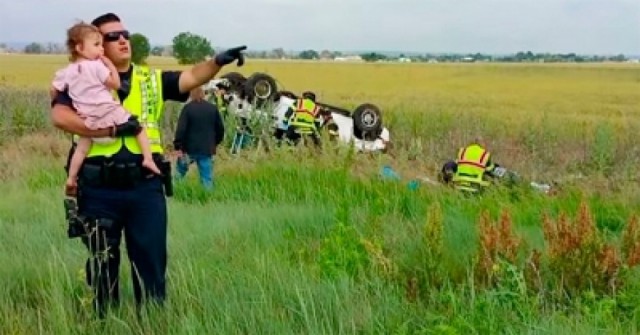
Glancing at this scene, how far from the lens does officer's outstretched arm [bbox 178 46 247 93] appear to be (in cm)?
384

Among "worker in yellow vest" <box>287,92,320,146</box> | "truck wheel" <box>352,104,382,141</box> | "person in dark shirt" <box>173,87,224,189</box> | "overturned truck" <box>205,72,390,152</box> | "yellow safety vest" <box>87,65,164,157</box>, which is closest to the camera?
"yellow safety vest" <box>87,65,164,157</box>

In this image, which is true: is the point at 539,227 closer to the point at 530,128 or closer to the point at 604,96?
the point at 530,128

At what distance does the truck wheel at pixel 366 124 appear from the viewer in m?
12.9

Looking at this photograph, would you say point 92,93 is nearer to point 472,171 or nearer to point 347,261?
point 347,261

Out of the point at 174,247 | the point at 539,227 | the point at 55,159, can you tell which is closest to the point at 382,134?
the point at 55,159

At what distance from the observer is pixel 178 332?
3.49 metres

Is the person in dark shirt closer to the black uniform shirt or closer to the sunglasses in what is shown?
the black uniform shirt

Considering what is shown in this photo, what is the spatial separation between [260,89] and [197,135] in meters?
2.72

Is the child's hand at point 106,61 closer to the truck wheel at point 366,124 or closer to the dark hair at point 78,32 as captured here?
the dark hair at point 78,32

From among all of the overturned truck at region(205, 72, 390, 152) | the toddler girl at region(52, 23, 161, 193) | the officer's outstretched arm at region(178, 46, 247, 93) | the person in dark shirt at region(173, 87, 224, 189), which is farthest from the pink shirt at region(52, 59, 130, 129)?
the overturned truck at region(205, 72, 390, 152)

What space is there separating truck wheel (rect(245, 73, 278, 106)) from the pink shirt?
326 inches

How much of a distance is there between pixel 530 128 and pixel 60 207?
1111 centimetres

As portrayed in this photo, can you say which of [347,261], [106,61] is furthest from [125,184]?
[347,261]

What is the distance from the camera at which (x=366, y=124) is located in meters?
13.0
